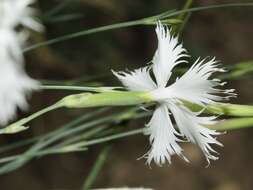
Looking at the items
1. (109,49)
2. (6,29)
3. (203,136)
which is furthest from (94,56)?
(6,29)

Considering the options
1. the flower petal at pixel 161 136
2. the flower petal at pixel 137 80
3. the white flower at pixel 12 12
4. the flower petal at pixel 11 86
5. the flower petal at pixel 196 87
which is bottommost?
the flower petal at pixel 161 136

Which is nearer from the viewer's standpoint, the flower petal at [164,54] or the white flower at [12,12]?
the white flower at [12,12]

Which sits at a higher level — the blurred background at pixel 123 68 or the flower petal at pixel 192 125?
the flower petal at pixel 192 125

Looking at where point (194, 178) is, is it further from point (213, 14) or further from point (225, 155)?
point (213, 14)

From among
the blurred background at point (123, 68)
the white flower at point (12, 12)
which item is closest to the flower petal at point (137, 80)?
the white flower at point (12, 12)

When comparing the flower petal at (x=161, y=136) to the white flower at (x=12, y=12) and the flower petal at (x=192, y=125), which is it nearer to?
the flower petal at (x=192, y=125)

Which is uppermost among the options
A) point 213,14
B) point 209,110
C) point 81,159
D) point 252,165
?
point 209,110

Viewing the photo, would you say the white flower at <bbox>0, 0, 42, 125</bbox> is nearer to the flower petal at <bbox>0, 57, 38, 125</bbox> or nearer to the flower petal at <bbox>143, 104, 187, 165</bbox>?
the flower petal at <bbox>0, 57, 38, 125</bbox>
